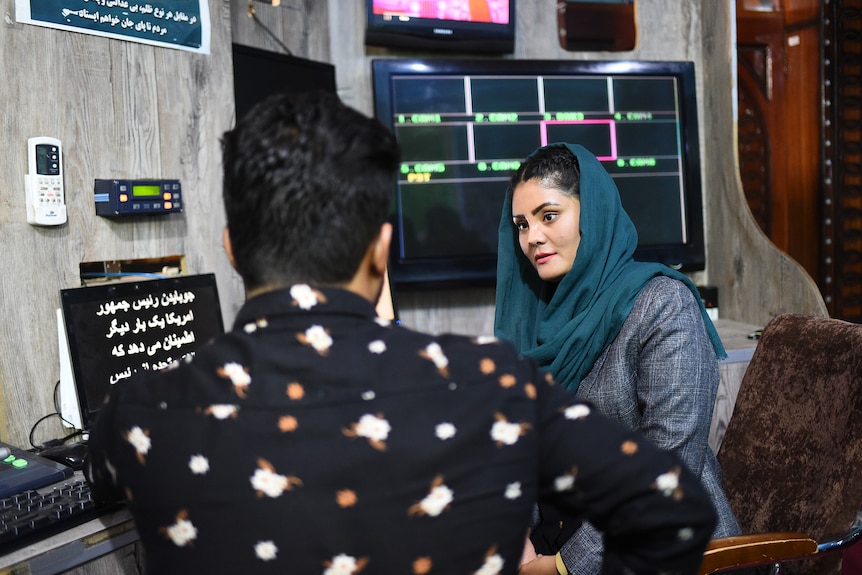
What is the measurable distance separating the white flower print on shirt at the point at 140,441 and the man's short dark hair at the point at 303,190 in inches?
7.0

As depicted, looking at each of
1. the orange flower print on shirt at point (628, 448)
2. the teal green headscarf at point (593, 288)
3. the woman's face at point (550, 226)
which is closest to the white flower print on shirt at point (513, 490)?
the orange flower print on shirt at point (628, 448)

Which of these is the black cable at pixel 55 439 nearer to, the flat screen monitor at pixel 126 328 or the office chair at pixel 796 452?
the flat screen monitor at pixel 126 328

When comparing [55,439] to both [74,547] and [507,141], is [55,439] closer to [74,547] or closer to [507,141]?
[74,547]

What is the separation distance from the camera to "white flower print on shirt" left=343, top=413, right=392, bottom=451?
0.67 metres

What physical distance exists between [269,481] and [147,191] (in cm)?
122

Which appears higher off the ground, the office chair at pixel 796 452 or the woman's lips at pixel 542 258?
the woman's lips at pixel 542 258

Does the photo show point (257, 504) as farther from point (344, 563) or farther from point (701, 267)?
point (701, 267)

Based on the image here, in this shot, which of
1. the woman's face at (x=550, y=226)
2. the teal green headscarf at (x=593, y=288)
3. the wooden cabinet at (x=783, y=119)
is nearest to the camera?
the teal green headscarf at (x=593, y=288)

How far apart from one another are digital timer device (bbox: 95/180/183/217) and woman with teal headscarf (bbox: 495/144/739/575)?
2.65 feet

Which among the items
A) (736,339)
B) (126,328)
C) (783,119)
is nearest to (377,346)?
(126,328)

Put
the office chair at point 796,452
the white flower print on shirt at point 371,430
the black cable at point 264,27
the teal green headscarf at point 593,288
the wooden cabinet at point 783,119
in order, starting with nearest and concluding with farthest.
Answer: the white flower print on shirt at point 371,430 < the office chair at point 796,452 < the teal green headscarf at point 593,288 < the black cable at point 264,27 < the wooden cabinet at point 783,119

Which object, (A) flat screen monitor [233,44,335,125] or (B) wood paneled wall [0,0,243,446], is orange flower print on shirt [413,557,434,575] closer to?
(B) wood paneled wall [0,0,243,446]

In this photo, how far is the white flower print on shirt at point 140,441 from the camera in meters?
0.72

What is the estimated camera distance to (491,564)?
73 cm
